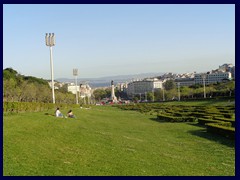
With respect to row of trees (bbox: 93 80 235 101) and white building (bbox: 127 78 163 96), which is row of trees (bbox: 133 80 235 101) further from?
white building (bbox: 127 78 163 96)

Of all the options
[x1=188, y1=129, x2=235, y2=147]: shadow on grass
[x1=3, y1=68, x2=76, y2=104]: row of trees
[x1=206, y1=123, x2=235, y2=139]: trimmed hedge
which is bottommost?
[x1=188, y1=129, x2=235, y2=147]: shadow on grass

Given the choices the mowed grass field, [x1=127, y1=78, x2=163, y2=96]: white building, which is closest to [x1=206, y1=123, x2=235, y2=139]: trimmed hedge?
the mowed grass field

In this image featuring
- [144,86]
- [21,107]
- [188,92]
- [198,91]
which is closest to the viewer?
[21,107]

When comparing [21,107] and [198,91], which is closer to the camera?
[21,107]

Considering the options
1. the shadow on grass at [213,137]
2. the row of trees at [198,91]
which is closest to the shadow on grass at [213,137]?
the shadow on grass at [213,137]

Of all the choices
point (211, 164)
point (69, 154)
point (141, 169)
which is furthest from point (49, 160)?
point (211, 164)

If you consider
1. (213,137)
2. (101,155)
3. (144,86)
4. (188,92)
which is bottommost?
(213,137)

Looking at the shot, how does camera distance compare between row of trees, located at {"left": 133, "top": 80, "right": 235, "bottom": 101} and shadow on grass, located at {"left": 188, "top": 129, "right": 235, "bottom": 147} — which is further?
row of trees, located at {"left": 133, "top": 80, "right": 235, "bottom": 101}

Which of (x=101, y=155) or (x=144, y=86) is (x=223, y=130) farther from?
(x=144, y=86)

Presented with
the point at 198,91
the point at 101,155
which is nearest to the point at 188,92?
the point at 198,91

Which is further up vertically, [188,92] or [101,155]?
[188,92]

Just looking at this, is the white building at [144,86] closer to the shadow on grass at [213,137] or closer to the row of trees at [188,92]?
the row of trees at [188,92]

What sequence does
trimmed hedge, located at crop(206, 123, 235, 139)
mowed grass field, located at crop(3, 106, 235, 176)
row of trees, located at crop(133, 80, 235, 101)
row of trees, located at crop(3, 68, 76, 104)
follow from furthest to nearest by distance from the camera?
1. row of trees, located at crop(133, 80, 235, 101)
2. row of trees, located at crop(3, 68, 76, 104)
3. trimmed hedge, located at crop(206, 123, 235, 139)
4. mowed grass field, located at crop(3, 106, 235, 176)
